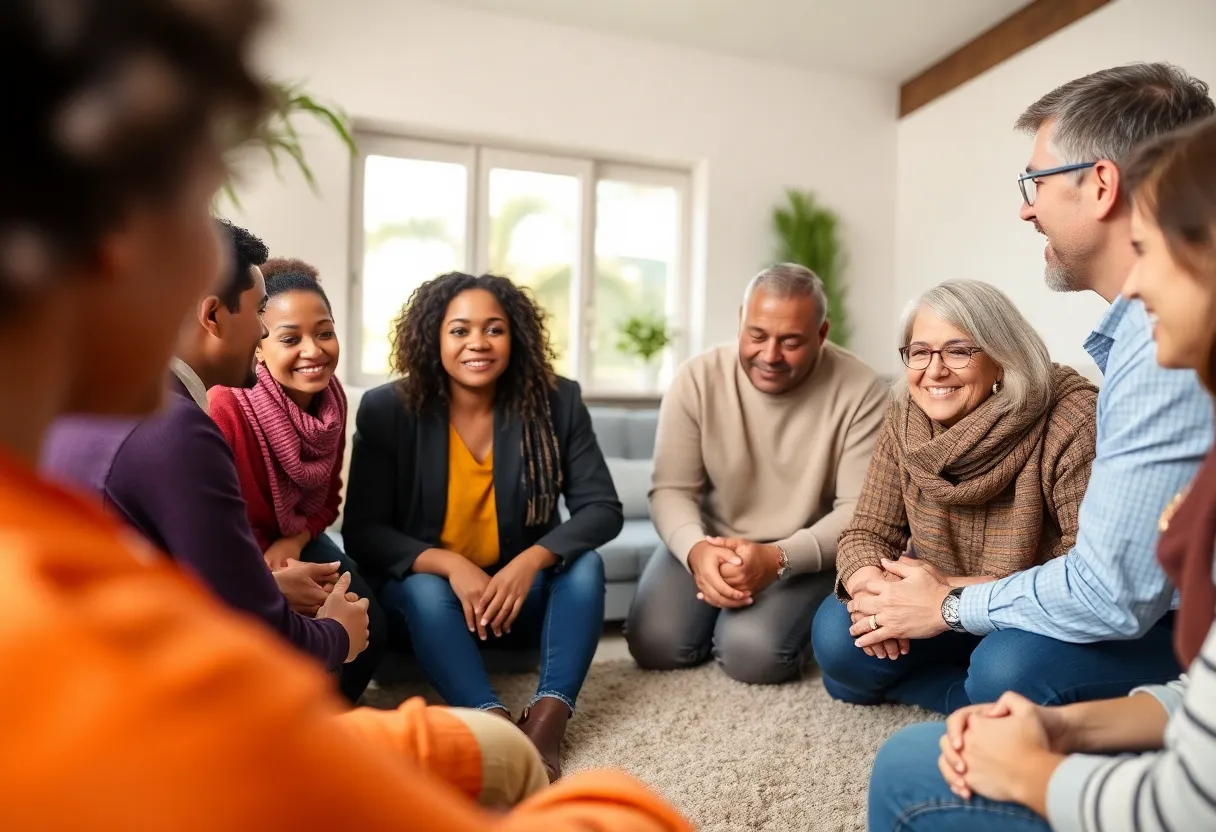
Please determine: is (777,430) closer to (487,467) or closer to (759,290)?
(759,290)

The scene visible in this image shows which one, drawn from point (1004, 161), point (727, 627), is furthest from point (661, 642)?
point (1004, 161)

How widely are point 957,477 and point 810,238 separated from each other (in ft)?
10.5

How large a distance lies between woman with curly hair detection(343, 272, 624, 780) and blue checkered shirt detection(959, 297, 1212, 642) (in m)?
1.07

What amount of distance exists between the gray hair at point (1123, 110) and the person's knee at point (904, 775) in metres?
0.98

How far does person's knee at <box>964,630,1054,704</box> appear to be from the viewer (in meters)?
1.36

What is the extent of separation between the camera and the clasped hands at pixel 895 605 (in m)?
1.67

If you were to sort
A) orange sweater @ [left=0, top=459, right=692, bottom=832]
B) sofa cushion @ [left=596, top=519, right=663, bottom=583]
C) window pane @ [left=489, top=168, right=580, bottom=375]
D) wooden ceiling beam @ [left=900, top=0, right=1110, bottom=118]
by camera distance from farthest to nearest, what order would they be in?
window pane @ [left=489, top=168, right=580, bottom=375], wooden ceiling beam @ [left=900, top=0, right=1110, bottom=118], sofa cushion @ [left=596, top=519, right=663, bottom=583], orange sweater @ [left=0, top=459, right=692, bottom=832]

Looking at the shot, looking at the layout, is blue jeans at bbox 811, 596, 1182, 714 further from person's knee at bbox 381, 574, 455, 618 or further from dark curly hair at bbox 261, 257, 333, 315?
dark curly hair at bbox 261, 257, 333, 315

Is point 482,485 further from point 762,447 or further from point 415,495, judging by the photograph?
point 762,447

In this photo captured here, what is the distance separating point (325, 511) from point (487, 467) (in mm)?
405

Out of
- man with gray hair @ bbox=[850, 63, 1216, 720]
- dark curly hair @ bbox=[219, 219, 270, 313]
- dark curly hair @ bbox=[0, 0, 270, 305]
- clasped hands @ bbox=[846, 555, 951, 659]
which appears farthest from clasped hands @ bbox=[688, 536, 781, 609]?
dark curly hair @ bbox=[0, 0, 270, 305]

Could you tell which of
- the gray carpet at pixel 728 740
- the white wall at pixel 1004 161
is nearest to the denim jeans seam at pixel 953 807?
the gray carpet at pixel 728 740

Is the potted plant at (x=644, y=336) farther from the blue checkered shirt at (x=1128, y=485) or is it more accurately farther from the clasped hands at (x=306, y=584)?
the blue checkered shirt at (x=1128, y=485)

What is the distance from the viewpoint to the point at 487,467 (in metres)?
2.20
